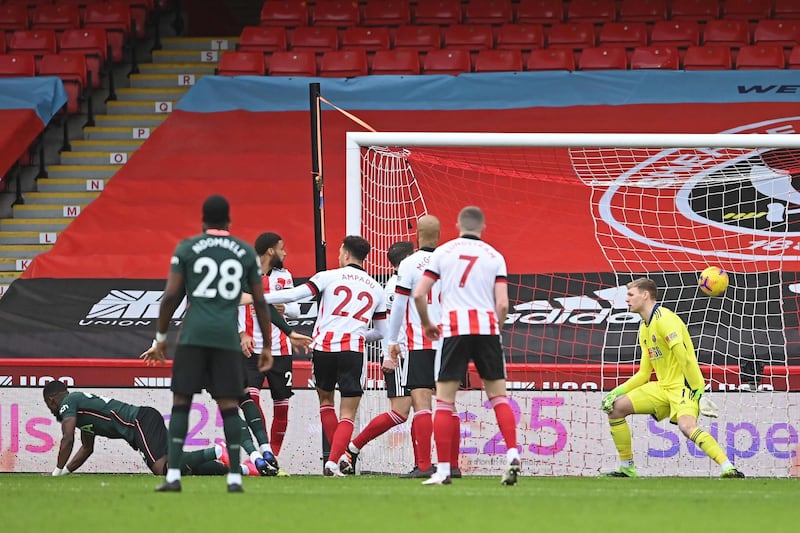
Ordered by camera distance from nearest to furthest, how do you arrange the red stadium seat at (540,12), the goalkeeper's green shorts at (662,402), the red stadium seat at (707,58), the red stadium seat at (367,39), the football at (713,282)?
the goalkeeper's green shorts at (662,402) < the football at (713,282) < the red stadium seat at (707,58) < the red stadium seat at (367,39) < the red stadium seat at (540,12)

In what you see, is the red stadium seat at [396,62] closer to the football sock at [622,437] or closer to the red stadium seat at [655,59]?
the red stadium seat at [655,59]

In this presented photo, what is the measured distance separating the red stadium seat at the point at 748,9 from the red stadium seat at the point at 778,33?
2.13 feet

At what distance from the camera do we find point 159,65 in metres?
18.6

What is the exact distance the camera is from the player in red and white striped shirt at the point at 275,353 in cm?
991

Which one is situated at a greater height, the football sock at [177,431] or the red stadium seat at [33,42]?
the red stadium seat at [33,42]

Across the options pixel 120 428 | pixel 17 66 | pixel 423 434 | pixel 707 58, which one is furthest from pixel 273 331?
pixel 17 66

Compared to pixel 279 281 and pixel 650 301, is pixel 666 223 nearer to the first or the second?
pixel 650 301

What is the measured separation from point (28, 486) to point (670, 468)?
5.39 m

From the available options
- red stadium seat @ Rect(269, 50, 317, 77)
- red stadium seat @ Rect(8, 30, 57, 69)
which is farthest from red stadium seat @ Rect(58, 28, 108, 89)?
red stadium seat @ Rect(269, 50, 317, 77)

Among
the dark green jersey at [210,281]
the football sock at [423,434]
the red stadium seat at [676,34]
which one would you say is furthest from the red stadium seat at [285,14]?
the dark green jersey at [210,281]

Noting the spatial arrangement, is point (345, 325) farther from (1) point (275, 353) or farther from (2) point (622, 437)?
(2) point (622, 437)

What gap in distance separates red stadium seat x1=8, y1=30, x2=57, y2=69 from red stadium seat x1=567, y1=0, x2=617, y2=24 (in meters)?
7.36

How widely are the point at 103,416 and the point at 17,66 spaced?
8.68 metres

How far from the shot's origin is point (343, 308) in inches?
379
